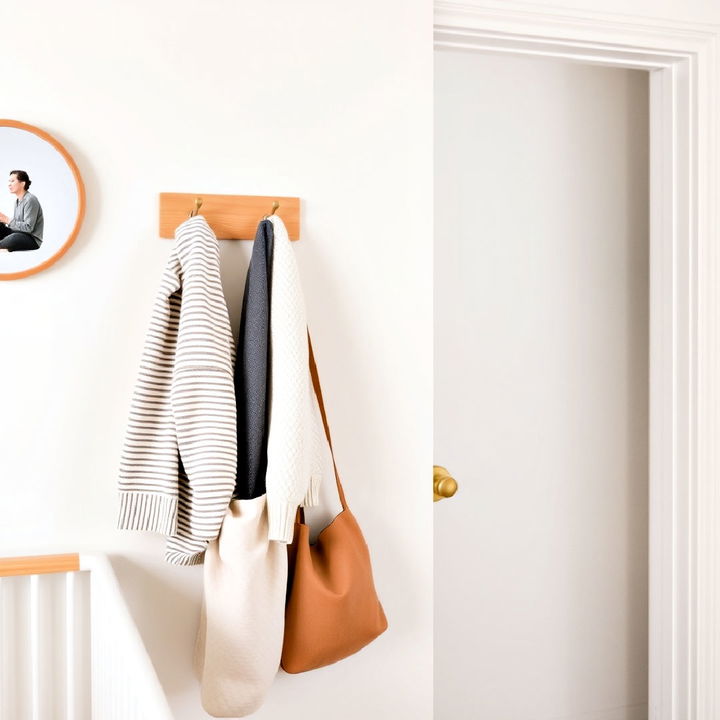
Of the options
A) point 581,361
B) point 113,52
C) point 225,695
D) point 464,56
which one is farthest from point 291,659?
point 464,56

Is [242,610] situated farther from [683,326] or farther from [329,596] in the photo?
[683,326]

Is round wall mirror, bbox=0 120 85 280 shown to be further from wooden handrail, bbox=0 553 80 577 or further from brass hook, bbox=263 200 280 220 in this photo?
wooden handrail, bbox=0 553 80 577

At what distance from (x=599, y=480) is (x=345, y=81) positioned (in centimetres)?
136

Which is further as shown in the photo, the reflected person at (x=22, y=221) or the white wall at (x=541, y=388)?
the white wall at (x=541, y=388)

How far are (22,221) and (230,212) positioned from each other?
0.35 meters

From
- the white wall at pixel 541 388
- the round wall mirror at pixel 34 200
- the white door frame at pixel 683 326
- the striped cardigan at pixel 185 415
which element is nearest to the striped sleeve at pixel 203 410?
the striped cardigan at pixel 185 415

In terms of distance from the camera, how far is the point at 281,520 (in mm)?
1313

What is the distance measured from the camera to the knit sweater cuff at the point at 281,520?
51.7 inches

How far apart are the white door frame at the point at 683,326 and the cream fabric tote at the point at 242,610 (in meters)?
1.00

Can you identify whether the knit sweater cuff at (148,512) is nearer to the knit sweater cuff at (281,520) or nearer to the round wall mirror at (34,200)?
the knit sweater cuff at (281,520)

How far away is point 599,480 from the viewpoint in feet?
7.51

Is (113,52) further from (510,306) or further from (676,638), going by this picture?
(676,638)

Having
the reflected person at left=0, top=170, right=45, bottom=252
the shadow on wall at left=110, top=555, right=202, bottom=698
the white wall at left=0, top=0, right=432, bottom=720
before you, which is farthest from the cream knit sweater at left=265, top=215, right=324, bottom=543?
the reflected person at left=0, top=170, right=45, bottom=252

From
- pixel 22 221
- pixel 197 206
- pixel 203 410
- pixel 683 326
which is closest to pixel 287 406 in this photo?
pixel 203 410
